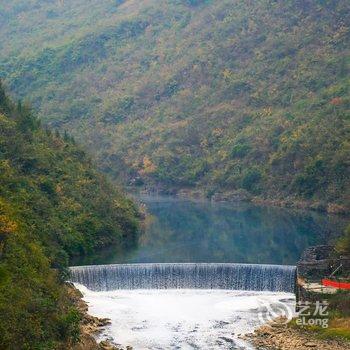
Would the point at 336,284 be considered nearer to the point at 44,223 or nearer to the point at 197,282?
the point at 197,282

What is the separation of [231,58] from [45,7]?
74287 millimetres

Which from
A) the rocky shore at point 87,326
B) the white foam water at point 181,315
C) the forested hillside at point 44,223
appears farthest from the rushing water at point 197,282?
the forested hillside at point 44,223

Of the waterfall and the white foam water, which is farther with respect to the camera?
the waterfall

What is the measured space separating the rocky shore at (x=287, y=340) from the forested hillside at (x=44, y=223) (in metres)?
7.65

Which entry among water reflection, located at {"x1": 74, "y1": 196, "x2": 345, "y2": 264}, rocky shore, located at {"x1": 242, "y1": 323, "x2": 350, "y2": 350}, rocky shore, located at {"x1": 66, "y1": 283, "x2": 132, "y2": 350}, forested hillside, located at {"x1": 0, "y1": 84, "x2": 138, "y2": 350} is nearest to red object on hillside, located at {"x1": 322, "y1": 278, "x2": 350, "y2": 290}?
rocky shore, located at {"x1": 242, "y1": 323, "x2": 350, "y2": 350}

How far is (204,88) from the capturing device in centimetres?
11850

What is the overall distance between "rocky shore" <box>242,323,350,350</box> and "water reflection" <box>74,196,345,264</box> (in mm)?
13852

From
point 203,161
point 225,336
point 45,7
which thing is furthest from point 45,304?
point 45,7

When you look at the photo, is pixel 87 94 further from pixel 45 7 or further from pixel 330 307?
pixel 330 307

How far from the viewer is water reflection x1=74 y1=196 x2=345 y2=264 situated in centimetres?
4962

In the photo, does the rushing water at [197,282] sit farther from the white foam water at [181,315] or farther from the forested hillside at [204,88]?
the forested hillside at [204,88]

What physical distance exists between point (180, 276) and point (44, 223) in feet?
27.3

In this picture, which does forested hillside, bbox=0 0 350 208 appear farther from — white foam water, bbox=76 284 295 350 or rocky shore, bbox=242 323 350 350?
rocky shore, bbox=242 323 350 350

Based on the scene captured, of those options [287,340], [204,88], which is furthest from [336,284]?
[204,88]
